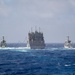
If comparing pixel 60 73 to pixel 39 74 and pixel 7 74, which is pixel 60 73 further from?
pixel 7 74

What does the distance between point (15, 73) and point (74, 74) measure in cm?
1277

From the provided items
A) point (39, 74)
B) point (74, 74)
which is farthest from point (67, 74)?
point (39, 74)

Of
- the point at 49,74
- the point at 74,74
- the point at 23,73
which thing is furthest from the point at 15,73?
the point at 74,74

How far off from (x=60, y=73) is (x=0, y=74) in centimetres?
1290

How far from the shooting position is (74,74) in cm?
6781

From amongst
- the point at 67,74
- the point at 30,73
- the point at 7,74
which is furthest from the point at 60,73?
the point at 7,74

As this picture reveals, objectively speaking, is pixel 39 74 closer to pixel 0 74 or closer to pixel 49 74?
pixel 49 74

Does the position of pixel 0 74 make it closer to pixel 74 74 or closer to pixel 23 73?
pixel 23 73

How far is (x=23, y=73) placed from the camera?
70688 mm

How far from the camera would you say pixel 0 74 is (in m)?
67.9

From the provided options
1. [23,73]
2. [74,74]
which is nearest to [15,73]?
[23,73]

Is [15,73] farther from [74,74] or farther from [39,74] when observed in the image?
[74,74]

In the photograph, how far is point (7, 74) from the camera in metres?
67.9

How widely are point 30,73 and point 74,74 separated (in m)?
9.71
